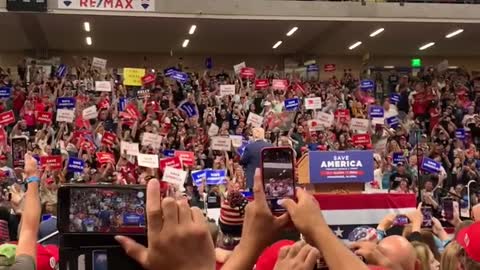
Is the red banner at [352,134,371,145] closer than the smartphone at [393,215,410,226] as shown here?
No

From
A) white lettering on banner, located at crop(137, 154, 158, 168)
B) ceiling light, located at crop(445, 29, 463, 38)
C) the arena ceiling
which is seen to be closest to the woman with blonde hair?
white lettering on banner, located at crop(137, 154, 158, 168)

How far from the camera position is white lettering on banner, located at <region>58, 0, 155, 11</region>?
15.7m

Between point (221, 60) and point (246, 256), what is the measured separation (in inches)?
785

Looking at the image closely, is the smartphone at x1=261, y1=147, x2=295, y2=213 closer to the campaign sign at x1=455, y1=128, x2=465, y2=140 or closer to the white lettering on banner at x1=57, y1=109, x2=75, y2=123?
the white lettering on banner at x1=57, y1=109, x2=75, y2=123

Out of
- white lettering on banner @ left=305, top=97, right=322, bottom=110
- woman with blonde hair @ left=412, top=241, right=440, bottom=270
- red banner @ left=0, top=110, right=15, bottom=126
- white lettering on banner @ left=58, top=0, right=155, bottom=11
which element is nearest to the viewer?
woman with blonde hair @ left=412, top=241, right=440, bottom=270

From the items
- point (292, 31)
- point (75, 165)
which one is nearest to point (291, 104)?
point (292, 31)

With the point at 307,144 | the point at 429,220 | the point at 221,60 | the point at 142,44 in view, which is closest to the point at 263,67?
the point at 221,60

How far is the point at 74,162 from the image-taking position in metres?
11.5

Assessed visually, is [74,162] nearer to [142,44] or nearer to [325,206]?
[325,206]

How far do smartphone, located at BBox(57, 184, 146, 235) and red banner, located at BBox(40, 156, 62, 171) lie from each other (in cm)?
897

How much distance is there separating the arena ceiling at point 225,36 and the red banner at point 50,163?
6.38 m

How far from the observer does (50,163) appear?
10422 mm

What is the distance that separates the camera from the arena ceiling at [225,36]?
17172 millimetres

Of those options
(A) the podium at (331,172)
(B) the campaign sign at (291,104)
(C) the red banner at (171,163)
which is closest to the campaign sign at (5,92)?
(C) the red banner at (171,163)
